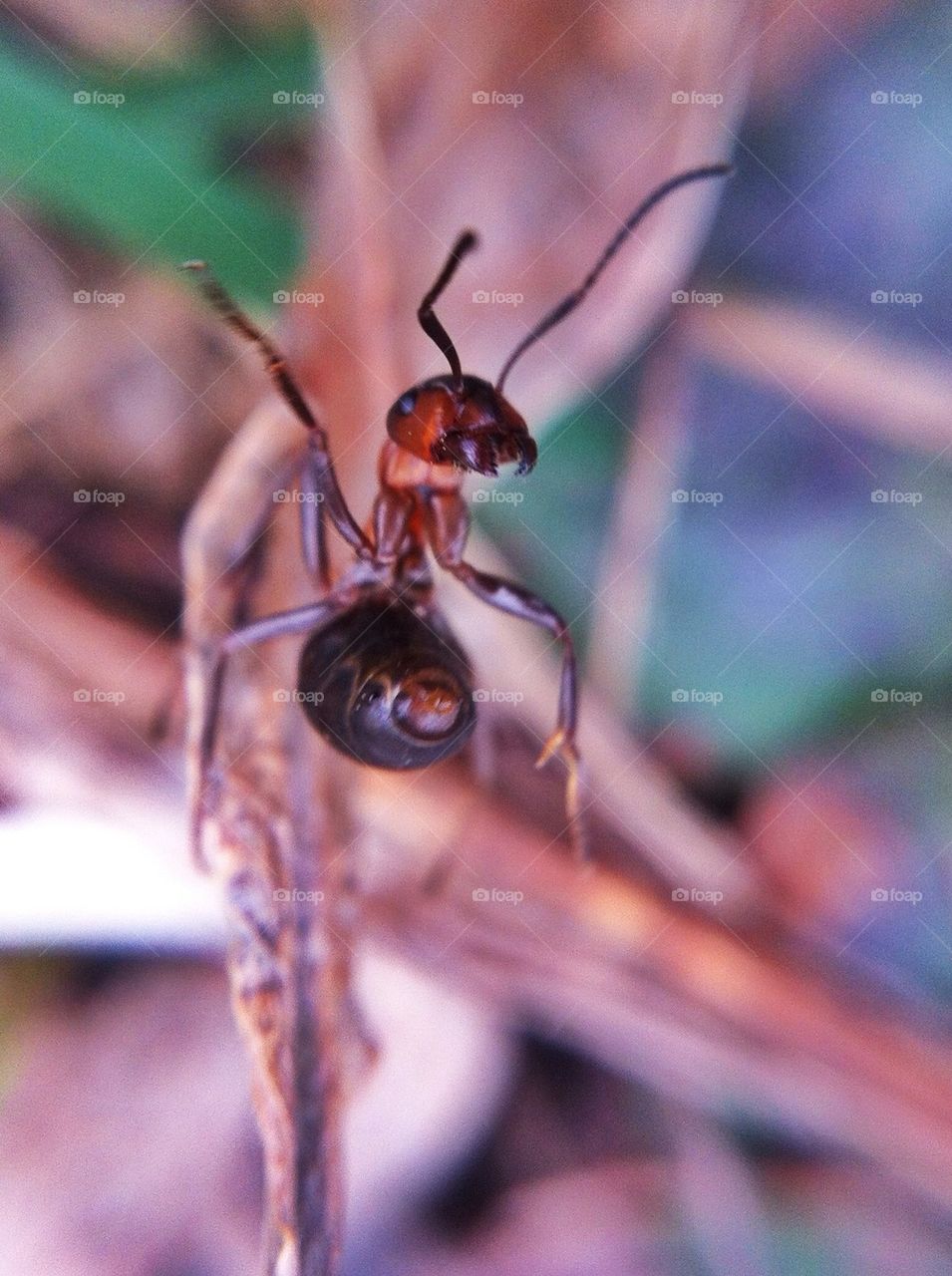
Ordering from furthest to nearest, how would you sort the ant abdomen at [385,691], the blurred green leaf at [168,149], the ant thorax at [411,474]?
the blurred green leaf at [168,149], the ant thorax at [411,474], the ant abdomen at [385,691]

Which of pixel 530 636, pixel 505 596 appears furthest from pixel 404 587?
pixel 530 636

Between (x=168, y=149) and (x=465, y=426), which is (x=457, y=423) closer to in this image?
(x=465, y=426)

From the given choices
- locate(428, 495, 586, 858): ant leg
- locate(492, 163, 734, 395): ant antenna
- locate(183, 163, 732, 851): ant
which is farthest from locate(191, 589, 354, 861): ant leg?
locate(492, 163, 734, 395): ant antenna

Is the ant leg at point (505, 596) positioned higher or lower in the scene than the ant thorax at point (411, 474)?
lower

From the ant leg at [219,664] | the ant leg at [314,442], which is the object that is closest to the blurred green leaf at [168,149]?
the ant leg at [314,442]

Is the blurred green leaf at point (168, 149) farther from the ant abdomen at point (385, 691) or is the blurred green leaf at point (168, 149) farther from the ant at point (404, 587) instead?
the ant abdomen at point (385, 691)

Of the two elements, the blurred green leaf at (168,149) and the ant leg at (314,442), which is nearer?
the ant leg at (314,442)
